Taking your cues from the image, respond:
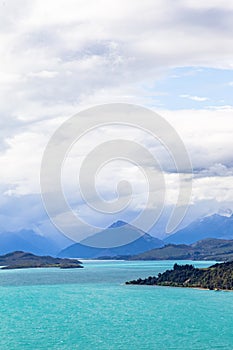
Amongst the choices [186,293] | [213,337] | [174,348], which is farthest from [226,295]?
[174,348]

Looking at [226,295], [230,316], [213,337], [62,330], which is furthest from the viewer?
[226,295]

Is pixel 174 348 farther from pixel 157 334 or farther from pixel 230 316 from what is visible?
pixel 230 316

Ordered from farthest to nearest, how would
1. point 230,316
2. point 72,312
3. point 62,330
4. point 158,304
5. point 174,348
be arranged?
point 158,304, point 72,312, point 230,316, point 62,330, point 174,348

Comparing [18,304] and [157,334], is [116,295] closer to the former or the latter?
[18,304]

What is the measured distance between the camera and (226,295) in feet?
544

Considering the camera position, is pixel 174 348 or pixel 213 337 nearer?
pixel 174 348

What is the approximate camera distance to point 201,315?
124 meters

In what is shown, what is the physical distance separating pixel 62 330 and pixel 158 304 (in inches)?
1805

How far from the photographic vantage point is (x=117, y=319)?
117375 mm

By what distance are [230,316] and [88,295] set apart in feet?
197

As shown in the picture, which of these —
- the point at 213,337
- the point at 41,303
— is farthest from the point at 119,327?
the point at 41,303

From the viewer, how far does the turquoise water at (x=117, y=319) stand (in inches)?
3610

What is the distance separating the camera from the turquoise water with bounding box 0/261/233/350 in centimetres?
9169

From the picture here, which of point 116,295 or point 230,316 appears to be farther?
point 116,295
